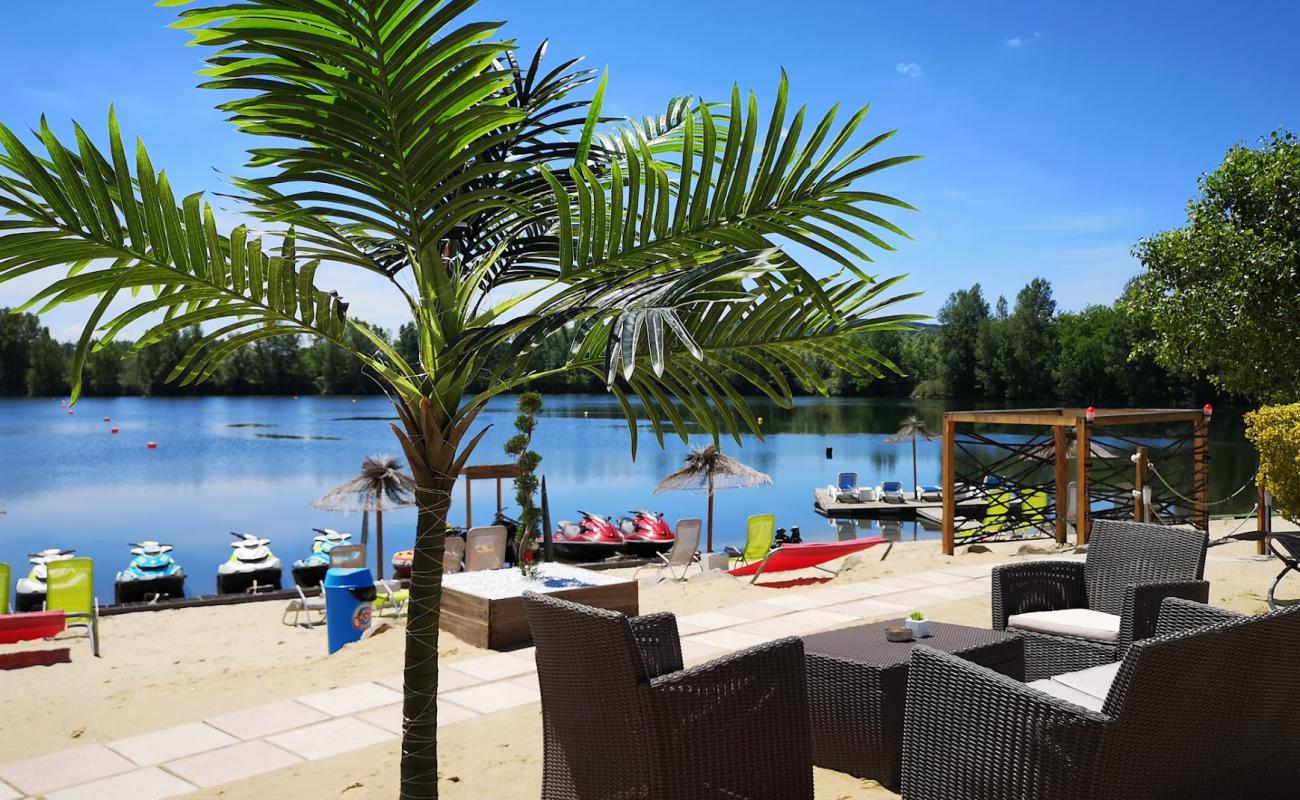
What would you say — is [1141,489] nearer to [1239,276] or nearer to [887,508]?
[1239,276]

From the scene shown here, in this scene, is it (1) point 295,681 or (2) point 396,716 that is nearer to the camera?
(2) point 396,716

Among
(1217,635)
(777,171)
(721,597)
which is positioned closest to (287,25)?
(777,171)

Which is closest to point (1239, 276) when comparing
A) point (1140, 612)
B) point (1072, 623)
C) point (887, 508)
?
point (887, 508)

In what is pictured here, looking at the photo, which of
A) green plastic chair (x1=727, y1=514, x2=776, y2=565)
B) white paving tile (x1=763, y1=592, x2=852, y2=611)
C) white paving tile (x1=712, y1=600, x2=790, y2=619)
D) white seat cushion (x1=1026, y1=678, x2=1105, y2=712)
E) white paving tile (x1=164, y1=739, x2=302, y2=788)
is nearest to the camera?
white seat cushion (x1=1026, y1=678, x2=1105, y2=712)

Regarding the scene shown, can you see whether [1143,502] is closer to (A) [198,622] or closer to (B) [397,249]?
(B) [397,249]

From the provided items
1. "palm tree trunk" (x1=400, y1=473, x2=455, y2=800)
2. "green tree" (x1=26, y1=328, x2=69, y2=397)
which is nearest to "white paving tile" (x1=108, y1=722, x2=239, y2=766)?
"palm tree trunk" (x1=400, y1=473, x2=455, y2=800)

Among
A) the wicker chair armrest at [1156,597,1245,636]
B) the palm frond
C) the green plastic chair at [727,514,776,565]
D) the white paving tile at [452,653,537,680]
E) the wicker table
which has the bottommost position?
the green plastic chair at [727,514,776,565]

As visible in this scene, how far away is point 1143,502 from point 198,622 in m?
10.7

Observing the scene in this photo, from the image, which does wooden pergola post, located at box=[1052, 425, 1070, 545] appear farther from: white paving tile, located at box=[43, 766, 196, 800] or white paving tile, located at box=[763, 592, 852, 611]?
white paving tile, located at box=[43, 766, 196, 800]

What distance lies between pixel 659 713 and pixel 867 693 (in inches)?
39.8

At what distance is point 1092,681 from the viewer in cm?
301

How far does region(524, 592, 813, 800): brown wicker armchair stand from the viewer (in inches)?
94.5

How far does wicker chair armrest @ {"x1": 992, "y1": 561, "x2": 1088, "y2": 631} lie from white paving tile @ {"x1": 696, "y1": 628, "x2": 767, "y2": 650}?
1536 mm

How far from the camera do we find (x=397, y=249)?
322 cm
